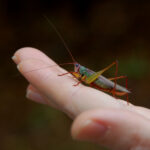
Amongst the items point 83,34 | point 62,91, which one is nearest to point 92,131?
point 62,91

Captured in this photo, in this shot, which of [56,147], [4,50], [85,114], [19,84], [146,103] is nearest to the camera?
[85,114]

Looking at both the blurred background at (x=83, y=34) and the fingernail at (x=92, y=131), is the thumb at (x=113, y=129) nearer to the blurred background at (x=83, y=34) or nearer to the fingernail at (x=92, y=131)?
the fingernail at (x=92, y=131)

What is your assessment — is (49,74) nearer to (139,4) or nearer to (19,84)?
(19,84)

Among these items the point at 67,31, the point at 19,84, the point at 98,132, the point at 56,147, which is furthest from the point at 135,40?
the point at 98,132

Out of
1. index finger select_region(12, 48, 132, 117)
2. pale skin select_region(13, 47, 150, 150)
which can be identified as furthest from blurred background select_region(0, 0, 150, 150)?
pale skin select_region(13, 47, 150, 150)

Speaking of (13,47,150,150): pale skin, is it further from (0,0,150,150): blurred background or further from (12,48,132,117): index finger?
(0,0,150,150): blurred background

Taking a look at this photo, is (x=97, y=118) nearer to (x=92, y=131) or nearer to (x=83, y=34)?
(x=92, y=131)

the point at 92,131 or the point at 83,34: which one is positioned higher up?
the point at 92,131
